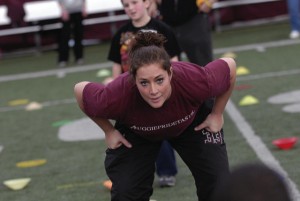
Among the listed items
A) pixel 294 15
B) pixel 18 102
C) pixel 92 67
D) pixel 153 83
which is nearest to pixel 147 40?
pixel 153 83

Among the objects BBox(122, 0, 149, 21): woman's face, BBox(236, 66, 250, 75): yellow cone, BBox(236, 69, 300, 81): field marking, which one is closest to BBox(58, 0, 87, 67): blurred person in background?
BBox(236, 66, 250, 75): yellow cone

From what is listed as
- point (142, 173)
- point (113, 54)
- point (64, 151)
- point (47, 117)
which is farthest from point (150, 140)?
point (47, 117)

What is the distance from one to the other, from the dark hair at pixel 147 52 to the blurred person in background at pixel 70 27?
9.74m

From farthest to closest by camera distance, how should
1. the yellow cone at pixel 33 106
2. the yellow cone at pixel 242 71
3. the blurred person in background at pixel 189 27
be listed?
1. the yellow cone at pixel 242 71
2. the yellow cone at pixel 33 106
3. the blurred person in background at pixel 189 27

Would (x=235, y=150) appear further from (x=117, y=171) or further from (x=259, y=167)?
(x=259, y=167)

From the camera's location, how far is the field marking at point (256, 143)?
19.4 ft

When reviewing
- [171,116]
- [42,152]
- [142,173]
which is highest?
[171,116]

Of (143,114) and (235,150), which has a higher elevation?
(143,114)

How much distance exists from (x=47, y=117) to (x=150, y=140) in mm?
5158

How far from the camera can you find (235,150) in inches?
279

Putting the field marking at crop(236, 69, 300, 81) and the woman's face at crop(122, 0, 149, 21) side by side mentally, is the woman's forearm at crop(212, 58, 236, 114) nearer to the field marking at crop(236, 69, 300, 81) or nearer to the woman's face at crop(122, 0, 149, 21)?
the woman's face at crop(122, 0, 149, 21)

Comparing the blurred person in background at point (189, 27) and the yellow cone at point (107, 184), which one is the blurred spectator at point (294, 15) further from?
the yellow cone at point (107, 184)

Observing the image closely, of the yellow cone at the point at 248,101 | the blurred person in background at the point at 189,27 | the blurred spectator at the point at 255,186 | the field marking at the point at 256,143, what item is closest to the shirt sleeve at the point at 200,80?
the field marking at the point at 256,143

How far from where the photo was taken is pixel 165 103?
Result: 4527 millimetres
